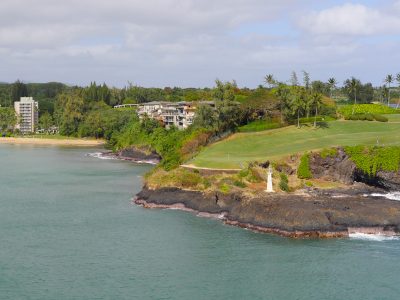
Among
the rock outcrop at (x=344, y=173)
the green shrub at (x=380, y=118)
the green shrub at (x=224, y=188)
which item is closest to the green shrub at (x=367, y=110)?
the green shrub at (x=380, y=118)

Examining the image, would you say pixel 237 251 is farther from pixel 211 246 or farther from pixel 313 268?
pixel 313 268

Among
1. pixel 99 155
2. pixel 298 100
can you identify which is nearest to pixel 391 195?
pixel 298 100

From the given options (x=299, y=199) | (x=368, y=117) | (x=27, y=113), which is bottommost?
(x=299, y=199)

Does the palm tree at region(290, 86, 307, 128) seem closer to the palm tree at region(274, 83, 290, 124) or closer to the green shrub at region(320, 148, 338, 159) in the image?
the palm tree at region(274, 83, 290, 124)

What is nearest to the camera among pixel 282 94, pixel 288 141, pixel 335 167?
pixel 335 167

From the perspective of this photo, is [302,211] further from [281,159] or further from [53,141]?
[53,141]

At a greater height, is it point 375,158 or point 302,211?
point 375,158

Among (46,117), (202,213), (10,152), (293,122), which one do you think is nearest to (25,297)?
(202,213)
